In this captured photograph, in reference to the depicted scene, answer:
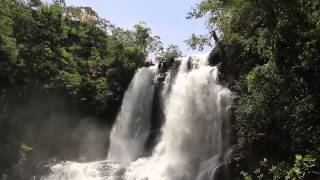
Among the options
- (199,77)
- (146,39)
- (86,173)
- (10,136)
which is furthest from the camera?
(146,39)

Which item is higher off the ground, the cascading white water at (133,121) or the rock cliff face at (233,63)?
the rock cliff face at (233,63)

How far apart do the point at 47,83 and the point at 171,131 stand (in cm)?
1075

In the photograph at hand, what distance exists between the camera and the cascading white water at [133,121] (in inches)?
1211

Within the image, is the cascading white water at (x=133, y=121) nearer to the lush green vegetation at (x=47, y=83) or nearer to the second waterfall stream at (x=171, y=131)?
the second waterfall stream at (x=171, y=131)

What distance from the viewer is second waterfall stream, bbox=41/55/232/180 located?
80.0 feet

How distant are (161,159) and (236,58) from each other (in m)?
6.87

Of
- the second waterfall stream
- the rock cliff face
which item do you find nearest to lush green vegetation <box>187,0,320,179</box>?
the second waterfall stream

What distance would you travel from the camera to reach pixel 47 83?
111 feet

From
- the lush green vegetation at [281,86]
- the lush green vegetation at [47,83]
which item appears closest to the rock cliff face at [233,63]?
the lush green vegetation at [281,86]

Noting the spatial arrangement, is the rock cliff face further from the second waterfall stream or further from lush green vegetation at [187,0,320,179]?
lush green vegetation at [187,0,320,179]

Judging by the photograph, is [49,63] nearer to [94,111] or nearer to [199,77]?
[94,111]

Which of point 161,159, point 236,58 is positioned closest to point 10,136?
Answer: point 161,159

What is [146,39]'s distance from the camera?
46.3m

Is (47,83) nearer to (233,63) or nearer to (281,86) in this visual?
(233,63)
